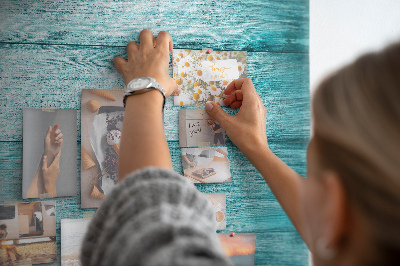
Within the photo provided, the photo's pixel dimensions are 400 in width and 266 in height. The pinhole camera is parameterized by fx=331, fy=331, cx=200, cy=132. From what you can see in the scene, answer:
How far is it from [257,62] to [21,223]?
79 centimetres

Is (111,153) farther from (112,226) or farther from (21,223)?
(112,226)

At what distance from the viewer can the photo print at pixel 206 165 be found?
0.95 meters

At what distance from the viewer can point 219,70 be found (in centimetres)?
98

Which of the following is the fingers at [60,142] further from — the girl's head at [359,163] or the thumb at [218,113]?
the girl's head at [359,163]

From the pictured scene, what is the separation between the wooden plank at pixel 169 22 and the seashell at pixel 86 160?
0.97 ft

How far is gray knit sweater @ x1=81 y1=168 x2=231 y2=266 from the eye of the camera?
43 centimetres

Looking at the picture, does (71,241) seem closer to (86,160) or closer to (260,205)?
(86,160)

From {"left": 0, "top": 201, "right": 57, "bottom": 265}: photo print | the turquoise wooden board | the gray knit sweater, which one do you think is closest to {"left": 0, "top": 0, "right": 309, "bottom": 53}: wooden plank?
the turquoise wooden board

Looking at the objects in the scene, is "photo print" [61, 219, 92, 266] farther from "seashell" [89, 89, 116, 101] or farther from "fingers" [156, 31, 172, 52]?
"fingers" [156, 31, 172, 52]

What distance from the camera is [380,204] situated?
355mm

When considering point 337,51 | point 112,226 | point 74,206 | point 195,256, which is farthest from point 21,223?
point 337,51

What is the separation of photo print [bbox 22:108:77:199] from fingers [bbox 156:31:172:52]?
0.29 m

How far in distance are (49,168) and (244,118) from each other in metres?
0.54

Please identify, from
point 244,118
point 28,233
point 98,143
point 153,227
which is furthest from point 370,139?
point 28,233
